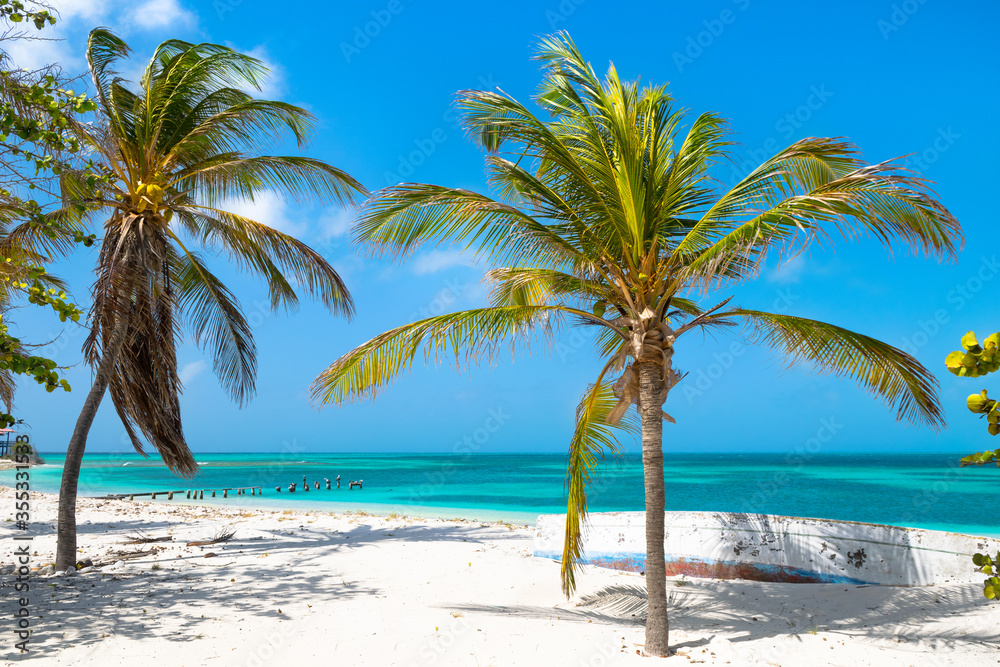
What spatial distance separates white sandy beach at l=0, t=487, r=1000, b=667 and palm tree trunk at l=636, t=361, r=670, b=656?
27cm

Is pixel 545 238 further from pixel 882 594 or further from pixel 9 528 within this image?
pixel 9 528

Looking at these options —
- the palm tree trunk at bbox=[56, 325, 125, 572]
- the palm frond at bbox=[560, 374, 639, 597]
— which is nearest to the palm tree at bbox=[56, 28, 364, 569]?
the palm tree trunk at bbox=[56, 325, 125, 572]

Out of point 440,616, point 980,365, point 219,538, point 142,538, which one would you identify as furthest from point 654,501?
point 142,538

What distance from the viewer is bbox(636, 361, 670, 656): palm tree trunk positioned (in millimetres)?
5199

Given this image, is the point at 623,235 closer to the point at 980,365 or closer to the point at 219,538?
the point at 980,365

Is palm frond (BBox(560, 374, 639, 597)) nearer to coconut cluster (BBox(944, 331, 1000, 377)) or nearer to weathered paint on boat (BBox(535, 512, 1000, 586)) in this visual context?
weathered paint on boat (BBox(535, 512, 1000, 586))

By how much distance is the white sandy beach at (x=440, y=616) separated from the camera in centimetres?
503

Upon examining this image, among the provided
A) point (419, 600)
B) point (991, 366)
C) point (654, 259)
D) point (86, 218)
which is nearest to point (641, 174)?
point (654, 259)

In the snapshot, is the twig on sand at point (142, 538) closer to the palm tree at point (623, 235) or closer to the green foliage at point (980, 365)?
the palm tree at point (623, 235)

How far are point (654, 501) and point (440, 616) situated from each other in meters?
2.58

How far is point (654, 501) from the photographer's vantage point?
527 cm

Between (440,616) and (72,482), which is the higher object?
(72,482)

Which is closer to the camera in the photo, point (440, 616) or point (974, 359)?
point (974, 359)

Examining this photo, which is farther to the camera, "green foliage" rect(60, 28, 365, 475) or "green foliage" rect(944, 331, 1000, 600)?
"green foliage" rect(60, 28, 365, 475)
